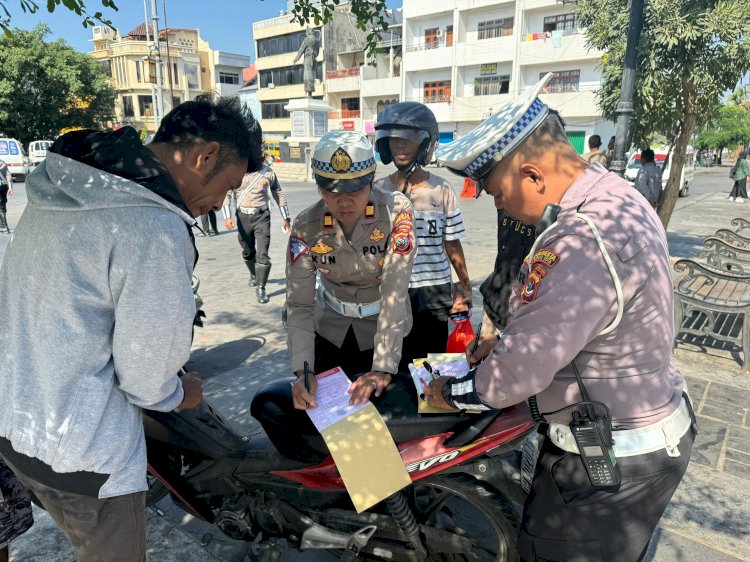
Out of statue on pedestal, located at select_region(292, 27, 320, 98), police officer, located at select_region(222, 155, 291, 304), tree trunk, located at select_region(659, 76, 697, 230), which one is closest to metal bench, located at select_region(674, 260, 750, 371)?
tree trunk, located at select_region(659, 76, 697, 230)

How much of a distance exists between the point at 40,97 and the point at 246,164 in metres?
39.1

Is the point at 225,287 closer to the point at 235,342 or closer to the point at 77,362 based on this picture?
the point at 235,342

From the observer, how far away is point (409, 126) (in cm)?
317

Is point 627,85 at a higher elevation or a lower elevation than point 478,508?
higher

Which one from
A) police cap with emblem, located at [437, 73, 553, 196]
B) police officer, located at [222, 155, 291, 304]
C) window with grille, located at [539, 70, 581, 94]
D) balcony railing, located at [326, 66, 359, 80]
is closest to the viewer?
police cap with emblem, located at [437, 73, 553, 196]

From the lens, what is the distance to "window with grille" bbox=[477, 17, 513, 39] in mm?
33281

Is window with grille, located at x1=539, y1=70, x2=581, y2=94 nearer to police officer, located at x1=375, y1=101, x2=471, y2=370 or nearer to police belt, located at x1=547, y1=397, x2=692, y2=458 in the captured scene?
police officer, located at x1=375, y1=101, x2=471, y2=370

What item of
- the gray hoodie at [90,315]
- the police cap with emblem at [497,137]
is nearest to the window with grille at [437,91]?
the police cap with emblem at [497,137]

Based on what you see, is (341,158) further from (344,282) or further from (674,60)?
(674,60)

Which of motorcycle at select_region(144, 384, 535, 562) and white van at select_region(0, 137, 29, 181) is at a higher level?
white van at select_region(0, 137, 29, 181)

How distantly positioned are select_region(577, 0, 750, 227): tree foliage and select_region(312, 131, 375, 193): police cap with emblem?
5.64m

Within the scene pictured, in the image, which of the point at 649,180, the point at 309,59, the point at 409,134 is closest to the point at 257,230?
the point at 409,134

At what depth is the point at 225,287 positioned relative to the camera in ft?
23.1

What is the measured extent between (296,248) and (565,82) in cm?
3411
